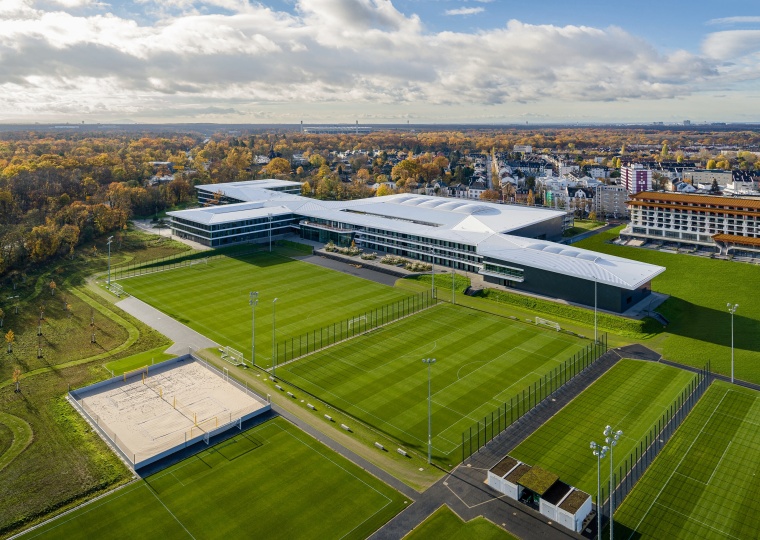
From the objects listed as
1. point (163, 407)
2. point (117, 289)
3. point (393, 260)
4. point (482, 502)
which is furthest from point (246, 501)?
point (393, 260)

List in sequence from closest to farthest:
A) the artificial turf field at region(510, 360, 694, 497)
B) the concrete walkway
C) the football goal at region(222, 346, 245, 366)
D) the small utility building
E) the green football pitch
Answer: the small utility building
the artificial turf field at region(510, 360, 694, 497)
the football goal at region(222, 346, 245, 366)
the concrete walkway
the green football pitch

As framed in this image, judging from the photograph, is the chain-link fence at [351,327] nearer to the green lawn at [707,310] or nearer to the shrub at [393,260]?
the shrub at [393,260]

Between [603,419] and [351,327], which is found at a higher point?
[351,327]

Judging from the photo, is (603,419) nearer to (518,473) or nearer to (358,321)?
(518,473)

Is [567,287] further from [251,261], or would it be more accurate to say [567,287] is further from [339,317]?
[251,261]

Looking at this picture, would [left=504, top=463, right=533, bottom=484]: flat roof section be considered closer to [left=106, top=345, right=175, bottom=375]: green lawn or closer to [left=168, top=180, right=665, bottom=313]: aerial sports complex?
[left=168, top=180, right=665, bottom=313]: aerial sports complex

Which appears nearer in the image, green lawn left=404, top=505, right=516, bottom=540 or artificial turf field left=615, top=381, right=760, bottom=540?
green lawn left=404, top=505, right=516, bottom=540

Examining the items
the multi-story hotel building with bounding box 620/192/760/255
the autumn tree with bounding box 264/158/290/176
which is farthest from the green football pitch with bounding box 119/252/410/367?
the autumn tree with bounding box 264/158/290/176
